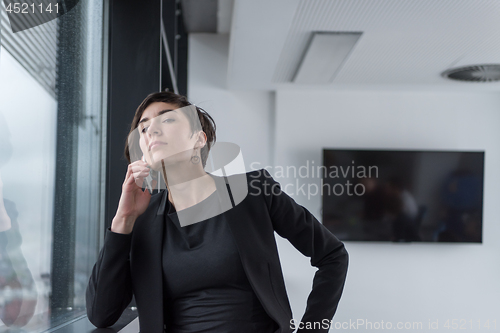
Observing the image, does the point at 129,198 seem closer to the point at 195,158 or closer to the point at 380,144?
the point at 195,158

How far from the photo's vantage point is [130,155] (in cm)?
122

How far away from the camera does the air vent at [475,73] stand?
9.41ft

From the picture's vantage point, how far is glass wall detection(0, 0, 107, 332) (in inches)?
33.6

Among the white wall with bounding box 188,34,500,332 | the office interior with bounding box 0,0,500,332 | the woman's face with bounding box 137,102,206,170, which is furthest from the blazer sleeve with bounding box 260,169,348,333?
the white wall with bounding box 188,34,500,332

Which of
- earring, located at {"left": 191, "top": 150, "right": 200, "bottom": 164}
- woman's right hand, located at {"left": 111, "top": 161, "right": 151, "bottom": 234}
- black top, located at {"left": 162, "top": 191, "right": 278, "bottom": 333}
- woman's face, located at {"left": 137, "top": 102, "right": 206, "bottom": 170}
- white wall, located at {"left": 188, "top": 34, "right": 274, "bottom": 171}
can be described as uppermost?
white wall, located at {"left": 188, "top": 34, "right": 274, "bottom": 171}

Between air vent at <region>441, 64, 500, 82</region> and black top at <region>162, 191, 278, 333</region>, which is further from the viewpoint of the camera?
air vent at <region>441, 64, 500, 82</region>

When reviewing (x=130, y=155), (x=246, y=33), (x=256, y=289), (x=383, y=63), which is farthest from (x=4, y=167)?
(x=383, y=63)

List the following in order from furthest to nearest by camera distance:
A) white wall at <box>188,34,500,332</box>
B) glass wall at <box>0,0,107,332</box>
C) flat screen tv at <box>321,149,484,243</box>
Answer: white wall at <box>188,34,500,332</box>
flat screen tv at <box>321,149,484,243</box>
glass wall at <box>0,0,107,332</box>

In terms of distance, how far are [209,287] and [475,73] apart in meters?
2.75

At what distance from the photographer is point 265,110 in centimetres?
350

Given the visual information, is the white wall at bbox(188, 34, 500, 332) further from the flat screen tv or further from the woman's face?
the woman's face

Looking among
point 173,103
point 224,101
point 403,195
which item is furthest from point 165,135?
point 403,195

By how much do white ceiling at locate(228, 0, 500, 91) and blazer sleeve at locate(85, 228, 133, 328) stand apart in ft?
4.30

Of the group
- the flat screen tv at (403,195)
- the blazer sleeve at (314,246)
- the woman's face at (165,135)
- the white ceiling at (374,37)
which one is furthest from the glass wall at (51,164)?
the flat screen tv at (403,195)
